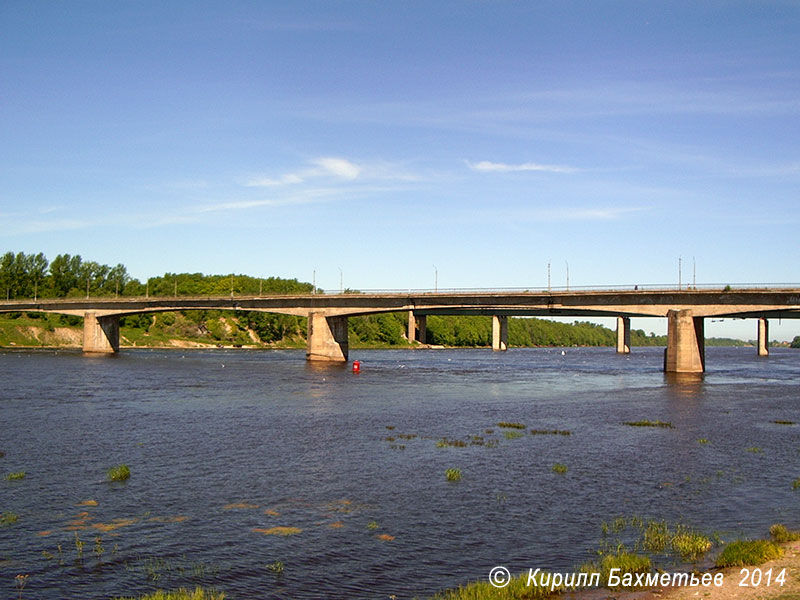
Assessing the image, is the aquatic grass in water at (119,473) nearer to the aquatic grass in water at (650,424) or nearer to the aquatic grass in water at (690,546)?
the aquatic grass in water at (690,546)

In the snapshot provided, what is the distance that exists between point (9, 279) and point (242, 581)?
19307 cm

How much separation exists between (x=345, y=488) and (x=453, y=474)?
14.1ft

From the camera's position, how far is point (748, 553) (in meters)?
17.4

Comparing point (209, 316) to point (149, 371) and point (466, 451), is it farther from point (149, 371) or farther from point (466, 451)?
point (466, 451)

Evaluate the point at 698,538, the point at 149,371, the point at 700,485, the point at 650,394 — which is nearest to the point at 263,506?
the point at 698,538

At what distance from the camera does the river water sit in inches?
699

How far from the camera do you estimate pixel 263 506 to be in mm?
23234

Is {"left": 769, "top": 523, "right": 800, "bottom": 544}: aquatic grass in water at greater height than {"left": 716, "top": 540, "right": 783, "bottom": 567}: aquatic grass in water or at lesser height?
lesser

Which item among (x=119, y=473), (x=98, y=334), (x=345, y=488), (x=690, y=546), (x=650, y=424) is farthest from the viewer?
(x=98, y=334)

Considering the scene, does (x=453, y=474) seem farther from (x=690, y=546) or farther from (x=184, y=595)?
(x=184, y=595)

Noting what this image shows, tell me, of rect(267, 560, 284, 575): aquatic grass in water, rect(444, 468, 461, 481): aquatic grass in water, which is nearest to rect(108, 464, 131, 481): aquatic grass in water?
rect(267, 560, 284, 575): aquatic grass in water

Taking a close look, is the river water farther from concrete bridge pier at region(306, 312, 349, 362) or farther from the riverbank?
concrete bridge pier at region(306, 312, 349, 362)

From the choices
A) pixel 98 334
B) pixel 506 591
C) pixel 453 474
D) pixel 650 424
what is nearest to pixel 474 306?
pixel 650 424

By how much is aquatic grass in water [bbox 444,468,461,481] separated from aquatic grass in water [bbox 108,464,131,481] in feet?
36.9
